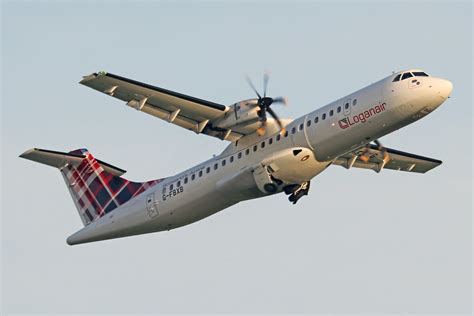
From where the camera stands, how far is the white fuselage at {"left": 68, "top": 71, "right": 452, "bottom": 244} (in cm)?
2705

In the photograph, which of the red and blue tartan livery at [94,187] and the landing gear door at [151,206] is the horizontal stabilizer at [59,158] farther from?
the landing gear door at [151,206]

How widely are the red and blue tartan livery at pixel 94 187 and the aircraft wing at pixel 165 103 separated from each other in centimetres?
306

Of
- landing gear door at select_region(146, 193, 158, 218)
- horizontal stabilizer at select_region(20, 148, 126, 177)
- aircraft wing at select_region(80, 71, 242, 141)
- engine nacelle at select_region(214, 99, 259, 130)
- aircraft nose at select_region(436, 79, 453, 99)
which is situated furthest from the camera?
horizontal stabilizer at select_region(20, 148, 126, 177)

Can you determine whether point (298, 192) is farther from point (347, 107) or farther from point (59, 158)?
point (59, 158)

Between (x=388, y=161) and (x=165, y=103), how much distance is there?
876 centimetres

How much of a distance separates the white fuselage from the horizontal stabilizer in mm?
2145

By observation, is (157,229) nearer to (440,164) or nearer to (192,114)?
(192,114)

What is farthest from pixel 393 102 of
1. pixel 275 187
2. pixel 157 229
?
pixel 157 229

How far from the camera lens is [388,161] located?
111ft

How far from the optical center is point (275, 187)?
93.5 ft

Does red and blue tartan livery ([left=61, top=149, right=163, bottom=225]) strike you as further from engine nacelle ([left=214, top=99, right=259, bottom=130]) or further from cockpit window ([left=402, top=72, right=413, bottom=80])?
cockpit window ([left=402, top=72, right=413, bottom=80])

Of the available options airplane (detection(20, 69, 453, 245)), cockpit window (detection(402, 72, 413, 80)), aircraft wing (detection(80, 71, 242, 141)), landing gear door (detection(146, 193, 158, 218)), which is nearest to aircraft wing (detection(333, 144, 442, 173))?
airplane (detection(20, 69, 453, 245))

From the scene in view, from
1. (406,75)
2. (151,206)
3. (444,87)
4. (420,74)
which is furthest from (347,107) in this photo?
(151,206)

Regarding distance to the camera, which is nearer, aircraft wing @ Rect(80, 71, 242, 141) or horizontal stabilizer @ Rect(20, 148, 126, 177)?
aircraft wing @ Rect(80, 71, 242, 141)
